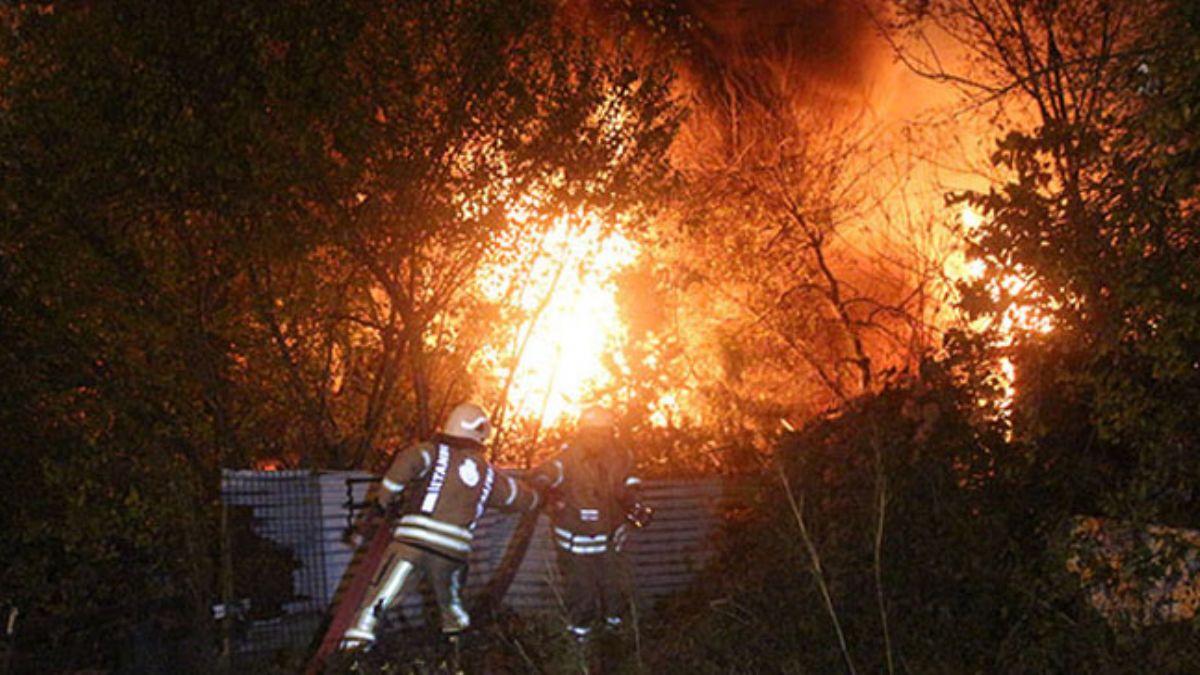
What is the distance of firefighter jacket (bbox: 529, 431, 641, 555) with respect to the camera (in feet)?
32.6

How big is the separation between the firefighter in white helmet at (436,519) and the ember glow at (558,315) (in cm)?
273

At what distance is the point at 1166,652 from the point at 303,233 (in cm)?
700

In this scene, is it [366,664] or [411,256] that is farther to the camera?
[411,256]

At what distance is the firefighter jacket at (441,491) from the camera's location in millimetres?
9039

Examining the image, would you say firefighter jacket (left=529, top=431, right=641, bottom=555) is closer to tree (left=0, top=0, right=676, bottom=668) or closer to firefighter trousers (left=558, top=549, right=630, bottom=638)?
firefighter trousers (left=558, top=549, right=630, bottom=638)

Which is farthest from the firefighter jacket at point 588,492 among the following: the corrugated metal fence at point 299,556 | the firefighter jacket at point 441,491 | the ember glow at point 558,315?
the ember glow at point 558,315

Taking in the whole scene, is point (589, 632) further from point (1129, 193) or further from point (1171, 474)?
point (1129, 193)

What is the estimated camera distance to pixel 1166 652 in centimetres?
714

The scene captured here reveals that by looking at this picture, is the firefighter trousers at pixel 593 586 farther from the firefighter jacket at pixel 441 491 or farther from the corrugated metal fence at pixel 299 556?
the firefighter jacket at pixel 441 491

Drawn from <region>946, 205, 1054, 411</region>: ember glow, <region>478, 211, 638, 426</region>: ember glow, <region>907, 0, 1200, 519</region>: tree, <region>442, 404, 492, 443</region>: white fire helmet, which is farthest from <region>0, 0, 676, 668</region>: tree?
<region>907, 0, 1200, 519</region>: tree

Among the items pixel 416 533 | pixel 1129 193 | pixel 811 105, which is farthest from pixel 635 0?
pixel 1129 193

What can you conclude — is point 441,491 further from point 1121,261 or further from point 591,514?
point 1121,261

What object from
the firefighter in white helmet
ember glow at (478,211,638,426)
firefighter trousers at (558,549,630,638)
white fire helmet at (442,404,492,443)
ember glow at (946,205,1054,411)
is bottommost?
firefighter trousers at (558,549,630,638)

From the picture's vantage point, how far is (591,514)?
992 centimetres
